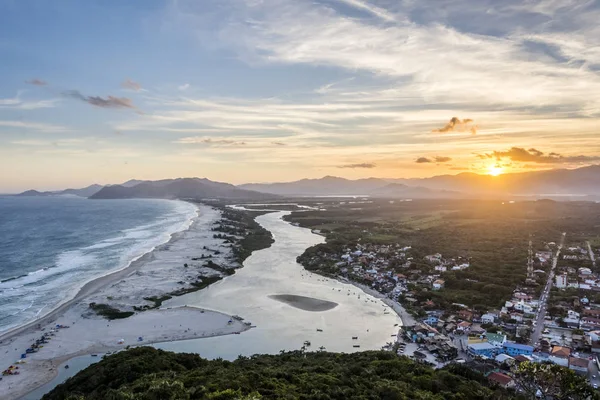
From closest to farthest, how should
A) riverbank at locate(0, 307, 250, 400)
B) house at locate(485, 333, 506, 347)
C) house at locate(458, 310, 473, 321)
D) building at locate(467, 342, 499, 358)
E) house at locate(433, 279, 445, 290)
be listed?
riverbank at locate(0, 307, 250, 400) < building at locate(467, 342, 499, 358) < house at locate(485, 333, 506, 347) < house at locate(458, 310, 473, 321) < house at locate(433, 279, 445, 290)

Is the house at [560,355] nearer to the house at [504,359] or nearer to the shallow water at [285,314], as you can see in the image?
the house at [504,359]

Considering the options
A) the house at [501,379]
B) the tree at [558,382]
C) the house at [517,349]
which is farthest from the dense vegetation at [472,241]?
the tree at [558,382]

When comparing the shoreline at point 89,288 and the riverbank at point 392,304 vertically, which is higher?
the shoreline at point 89,288

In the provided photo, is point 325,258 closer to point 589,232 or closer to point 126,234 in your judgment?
point 126,234

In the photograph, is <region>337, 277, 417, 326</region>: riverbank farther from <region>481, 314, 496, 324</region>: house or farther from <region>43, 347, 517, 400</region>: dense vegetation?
<region>43, 347, 517, 400</region>: dense vegetation

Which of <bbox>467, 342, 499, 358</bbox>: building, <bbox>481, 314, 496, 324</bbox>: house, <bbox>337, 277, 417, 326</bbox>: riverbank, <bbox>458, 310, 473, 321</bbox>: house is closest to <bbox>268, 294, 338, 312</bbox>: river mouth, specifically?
<bbox>337, 277, 417, 326</bbox>: riverbank

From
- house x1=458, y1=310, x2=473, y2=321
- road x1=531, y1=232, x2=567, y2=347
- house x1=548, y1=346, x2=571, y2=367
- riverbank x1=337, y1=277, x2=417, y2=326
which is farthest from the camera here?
riverbank x1=337, y1=277, x2=417, y2=326

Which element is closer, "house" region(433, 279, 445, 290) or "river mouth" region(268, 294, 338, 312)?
"river mouth" region(268, 294, 338, 312)
